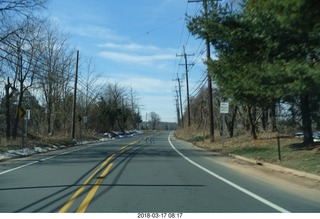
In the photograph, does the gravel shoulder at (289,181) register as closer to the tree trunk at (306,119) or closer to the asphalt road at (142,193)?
the asphalt road at (142,193)

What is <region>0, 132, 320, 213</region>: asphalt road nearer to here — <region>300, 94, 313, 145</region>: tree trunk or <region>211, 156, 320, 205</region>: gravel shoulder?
<region>211, 156, 320, 205</region>: gravel shoulder

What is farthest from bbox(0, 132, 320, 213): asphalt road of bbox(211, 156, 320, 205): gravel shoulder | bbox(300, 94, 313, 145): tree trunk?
bbox(300, 94, 313, 145): tree trunk

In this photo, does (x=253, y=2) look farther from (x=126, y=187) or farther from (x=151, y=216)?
(x=151, y=216)

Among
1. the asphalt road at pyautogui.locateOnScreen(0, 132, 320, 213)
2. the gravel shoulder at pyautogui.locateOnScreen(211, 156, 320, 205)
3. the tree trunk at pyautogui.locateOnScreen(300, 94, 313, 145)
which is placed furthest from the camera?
the tree trunk at pyautogui.locateOnScreen(300, 94, 313, 145)

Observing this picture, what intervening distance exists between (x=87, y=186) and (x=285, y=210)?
5568mm

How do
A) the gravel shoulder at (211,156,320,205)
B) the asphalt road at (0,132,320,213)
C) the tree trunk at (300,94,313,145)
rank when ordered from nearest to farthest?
the asphalt road at (0,132,320,213) < the gravel shoulder at (211,156,320,205) < the tree trunk at (300,94,313,145)

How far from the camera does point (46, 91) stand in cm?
5266

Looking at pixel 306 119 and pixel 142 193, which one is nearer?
pixel 142 193

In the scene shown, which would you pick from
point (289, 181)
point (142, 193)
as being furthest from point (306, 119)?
point (142, 193)

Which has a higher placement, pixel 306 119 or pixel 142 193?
pixel 306 119

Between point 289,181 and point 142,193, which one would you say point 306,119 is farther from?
point 142,193

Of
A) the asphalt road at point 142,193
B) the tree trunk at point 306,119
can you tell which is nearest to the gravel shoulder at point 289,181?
the asphalt road at point 142,193

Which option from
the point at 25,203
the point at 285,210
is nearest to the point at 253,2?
the point at 285,210

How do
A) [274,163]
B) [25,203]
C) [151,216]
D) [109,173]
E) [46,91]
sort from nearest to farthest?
[151,216] < [25,203] < [109,173] < [274,163] < [46,91]
